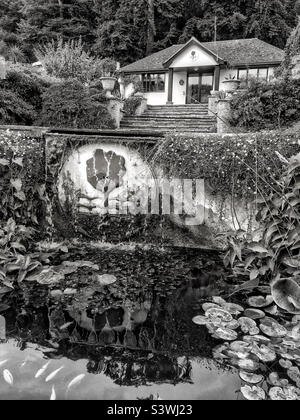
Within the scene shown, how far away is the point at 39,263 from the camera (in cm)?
462

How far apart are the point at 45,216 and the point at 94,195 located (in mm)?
937

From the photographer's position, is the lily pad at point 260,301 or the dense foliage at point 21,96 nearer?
the lily pad at point 260,301

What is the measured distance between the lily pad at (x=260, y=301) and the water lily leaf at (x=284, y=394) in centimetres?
128

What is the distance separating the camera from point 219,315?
3.66 m

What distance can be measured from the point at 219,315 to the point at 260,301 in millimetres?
607

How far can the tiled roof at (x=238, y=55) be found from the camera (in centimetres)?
1959

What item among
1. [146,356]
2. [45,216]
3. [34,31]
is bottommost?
[146,356]

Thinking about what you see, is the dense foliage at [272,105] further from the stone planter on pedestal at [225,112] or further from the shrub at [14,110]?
the shrub at [14,110]

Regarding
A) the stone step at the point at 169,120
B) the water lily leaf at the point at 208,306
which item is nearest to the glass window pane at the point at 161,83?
the stone step at the point at 169,120

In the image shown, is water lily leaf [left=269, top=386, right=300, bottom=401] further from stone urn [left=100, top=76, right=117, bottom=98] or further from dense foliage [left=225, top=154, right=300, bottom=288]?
stone urn [left=100, top=76, right=117, bottom=98]

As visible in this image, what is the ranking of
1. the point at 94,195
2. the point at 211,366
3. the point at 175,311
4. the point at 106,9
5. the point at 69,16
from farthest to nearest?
the point at 69,16 < the point at 106,9 < the point at 94,195 < the point at 175,311 < the point at 211,366
